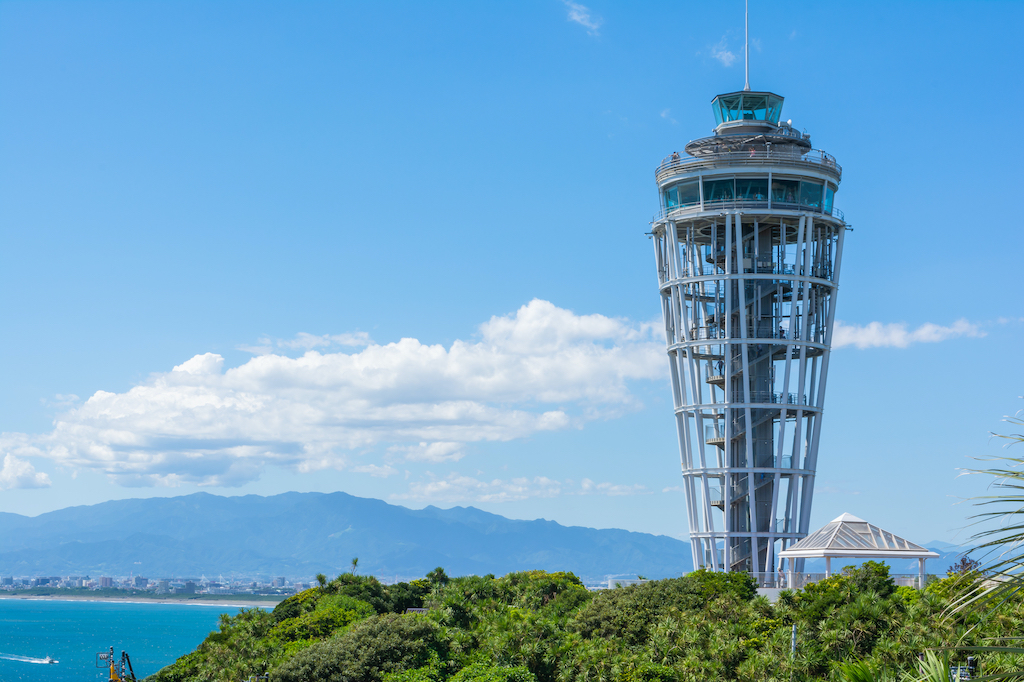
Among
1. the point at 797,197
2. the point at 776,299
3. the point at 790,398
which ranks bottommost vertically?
the point at 790,398

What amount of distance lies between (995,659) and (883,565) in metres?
17.4

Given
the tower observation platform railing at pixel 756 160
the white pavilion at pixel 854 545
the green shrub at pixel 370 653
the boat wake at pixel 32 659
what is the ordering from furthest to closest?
the boat wake at pixel 32 659
the tower observation platform railing at pixel 756 160
the white pavilion at pixel 854 545
the green shrub at pixel 370 653

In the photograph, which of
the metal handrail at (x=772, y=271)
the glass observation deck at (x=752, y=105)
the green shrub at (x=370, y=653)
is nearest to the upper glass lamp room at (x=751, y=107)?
the glass observation deck at (x=752, y=105)

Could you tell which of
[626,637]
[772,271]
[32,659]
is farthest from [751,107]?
[32,659]

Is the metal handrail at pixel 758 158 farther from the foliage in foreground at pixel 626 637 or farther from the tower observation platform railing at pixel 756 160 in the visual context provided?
the foliage in foreground at pixel 626 637

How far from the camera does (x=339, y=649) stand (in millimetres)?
53812

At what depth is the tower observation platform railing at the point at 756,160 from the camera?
250ft

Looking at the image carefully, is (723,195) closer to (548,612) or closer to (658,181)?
(658,181)

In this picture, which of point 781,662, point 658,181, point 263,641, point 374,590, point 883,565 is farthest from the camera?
point 658,181

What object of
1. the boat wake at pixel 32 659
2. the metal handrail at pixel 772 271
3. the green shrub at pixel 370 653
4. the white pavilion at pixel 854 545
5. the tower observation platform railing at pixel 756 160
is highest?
the tower observation platform railing at pixel 756 160

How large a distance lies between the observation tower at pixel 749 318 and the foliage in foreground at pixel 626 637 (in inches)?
532

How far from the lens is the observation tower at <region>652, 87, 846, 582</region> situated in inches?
2977

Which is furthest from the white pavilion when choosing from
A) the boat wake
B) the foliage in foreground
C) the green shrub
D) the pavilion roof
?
the boat wake

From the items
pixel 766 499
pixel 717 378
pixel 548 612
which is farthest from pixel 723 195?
pixel 548 612
